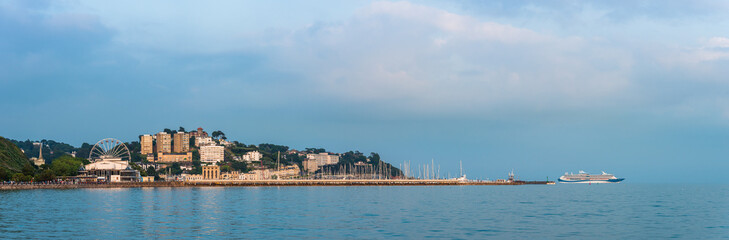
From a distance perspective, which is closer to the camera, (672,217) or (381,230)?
(381,230)

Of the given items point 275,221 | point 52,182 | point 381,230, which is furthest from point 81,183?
point 381,230

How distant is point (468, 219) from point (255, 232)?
74.3ft

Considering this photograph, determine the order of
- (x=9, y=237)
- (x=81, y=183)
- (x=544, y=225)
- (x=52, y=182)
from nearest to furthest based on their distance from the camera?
1. (x=9, y=237)
2. (x=544, y=225)
3. (x=52, y=182)
4. (x=81, y=183)

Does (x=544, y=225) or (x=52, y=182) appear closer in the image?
(x=544, y=225)

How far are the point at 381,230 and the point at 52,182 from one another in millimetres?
158162

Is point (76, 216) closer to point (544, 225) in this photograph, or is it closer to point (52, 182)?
point (544, 225)

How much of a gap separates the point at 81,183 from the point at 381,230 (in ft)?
550

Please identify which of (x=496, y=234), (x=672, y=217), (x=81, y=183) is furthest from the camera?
(x=81, y=183)

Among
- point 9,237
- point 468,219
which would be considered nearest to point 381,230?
point 468,219

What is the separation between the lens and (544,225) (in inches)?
2175

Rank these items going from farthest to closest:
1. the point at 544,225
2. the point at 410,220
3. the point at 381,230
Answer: the point at 410,220, the point at 544,225, the point at 381,230

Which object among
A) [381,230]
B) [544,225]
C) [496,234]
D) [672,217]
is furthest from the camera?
[672,217]

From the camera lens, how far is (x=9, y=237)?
44.2 meters

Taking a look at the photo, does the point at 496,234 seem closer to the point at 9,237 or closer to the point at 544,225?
the point at 544,225
